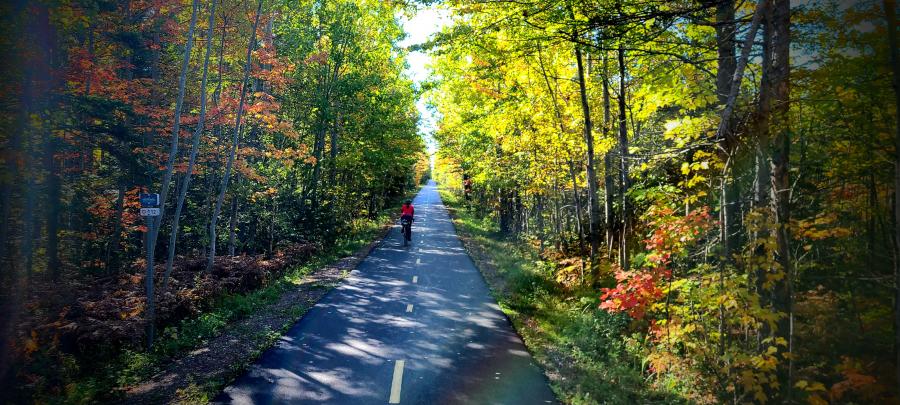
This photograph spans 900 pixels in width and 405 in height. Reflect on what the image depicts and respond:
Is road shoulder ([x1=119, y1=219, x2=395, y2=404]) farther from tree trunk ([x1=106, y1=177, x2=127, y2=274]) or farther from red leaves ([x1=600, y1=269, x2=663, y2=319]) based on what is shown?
tree trunk ([x1=106, y1=177, x2=127, y2=274])

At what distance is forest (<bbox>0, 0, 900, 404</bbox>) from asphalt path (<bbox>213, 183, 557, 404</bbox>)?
0.91 meters

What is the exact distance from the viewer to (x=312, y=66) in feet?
77.3

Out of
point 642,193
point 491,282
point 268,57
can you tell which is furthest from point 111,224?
point 642,193

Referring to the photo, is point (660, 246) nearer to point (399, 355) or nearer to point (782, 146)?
point (782, 146)

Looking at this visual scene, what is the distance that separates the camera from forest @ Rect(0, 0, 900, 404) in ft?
16.3

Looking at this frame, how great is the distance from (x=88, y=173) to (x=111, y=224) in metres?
2.56

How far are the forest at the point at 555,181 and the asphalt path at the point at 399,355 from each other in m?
0.91

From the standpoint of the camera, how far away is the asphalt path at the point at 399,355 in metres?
6.54

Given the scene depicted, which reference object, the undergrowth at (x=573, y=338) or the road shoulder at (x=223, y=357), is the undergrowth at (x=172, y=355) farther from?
the undergrowth at (x=573, y=338)

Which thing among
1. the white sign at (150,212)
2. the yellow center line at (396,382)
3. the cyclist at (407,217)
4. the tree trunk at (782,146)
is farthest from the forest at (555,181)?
the cyclist at (407,217)

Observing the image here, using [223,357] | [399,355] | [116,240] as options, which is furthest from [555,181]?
[116,240]

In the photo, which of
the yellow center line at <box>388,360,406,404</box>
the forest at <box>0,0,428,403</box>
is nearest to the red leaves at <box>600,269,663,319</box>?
the yellow center line at <box>388,360,406,404</box>

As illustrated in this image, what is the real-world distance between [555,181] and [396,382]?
11.8 meters

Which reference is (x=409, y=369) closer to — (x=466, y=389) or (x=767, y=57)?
(x=466, y=389)
